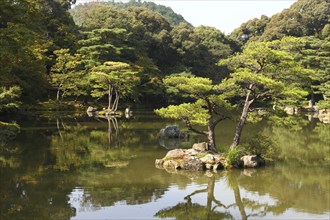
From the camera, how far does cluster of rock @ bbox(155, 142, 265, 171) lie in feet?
38.6

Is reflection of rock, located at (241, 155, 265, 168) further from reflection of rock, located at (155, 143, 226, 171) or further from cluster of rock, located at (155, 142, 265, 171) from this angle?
reflection of rock, located at (155, 143, 226, 171)

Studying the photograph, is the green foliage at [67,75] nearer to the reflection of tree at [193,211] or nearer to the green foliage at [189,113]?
the green foliage at [189,113]

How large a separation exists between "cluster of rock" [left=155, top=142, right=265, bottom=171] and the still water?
1.31ft

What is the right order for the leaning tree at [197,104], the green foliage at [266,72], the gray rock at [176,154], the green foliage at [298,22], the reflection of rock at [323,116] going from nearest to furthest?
1. the green foliage at [266,72]
2. the gray rock at [176,154]
3. the leaning tree at [197,104]
4. the reflection of rock at [323,116]
5. the green foliage at [298,22]

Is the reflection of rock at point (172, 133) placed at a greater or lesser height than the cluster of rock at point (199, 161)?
greater

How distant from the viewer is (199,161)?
11.8 metres

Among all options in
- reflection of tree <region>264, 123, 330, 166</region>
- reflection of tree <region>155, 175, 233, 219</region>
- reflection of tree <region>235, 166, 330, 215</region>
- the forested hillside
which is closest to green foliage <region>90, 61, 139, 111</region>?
the forested hillside

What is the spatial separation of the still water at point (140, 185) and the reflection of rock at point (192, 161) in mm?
Answer: 412

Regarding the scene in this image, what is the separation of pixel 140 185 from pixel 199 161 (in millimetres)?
2519

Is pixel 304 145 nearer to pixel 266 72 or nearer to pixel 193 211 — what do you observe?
pixel 266 72

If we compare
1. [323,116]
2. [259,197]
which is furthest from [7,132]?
[323,116]

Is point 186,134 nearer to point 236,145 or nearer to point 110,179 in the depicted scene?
point 236,145

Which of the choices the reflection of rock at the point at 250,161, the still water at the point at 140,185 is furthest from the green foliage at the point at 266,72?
the reflection of rock at the point at 250,161

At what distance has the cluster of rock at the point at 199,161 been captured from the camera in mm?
11776
